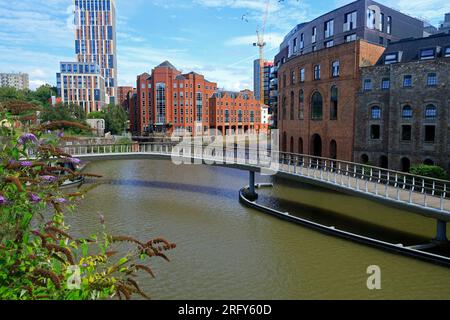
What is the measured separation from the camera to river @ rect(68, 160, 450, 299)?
42.9 feet

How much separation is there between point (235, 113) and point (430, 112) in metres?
73.5

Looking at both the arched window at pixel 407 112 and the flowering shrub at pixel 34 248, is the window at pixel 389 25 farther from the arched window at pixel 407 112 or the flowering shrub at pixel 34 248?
the flowering shrub at pixel 34 248

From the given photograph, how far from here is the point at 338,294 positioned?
1270 centimetres

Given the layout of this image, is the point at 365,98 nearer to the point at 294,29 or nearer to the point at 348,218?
the point at 348,218

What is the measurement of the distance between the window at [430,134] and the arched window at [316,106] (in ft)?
31.9

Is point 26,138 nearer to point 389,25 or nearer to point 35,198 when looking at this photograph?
point 35,198

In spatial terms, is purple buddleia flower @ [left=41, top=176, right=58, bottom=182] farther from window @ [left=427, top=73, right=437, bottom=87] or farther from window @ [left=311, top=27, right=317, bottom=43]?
window @ [left=311, top=27, right=317, bottom=43]

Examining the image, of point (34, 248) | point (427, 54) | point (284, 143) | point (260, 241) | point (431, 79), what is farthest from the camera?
point (284, 143)

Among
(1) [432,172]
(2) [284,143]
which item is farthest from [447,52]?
(2) [284,143]

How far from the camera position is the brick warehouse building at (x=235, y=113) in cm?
9206

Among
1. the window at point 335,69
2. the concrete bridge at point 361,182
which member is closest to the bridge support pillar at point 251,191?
the concrete bridge at point 361,182

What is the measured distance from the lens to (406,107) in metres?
29.2
